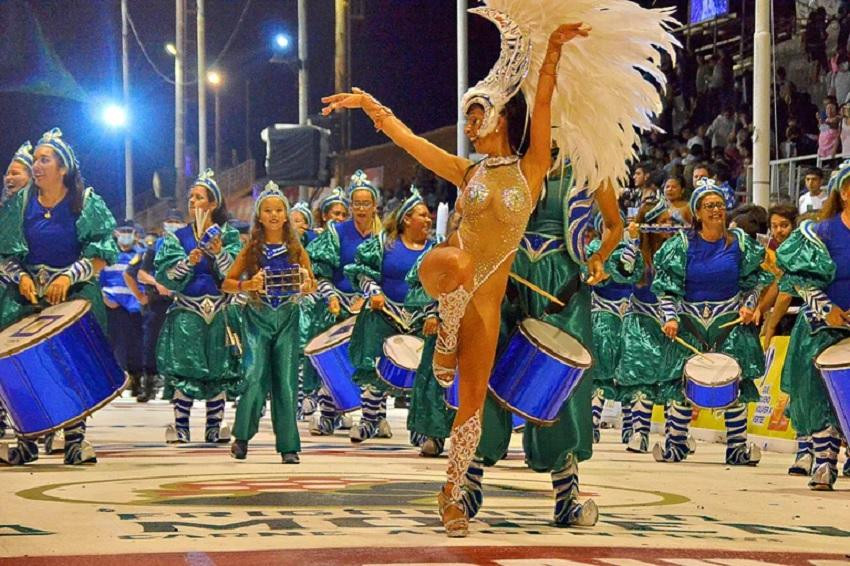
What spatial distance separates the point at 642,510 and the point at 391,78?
84.5ft

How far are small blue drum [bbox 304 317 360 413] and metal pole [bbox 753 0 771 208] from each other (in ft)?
15.1

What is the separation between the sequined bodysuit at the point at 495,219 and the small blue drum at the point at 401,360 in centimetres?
572

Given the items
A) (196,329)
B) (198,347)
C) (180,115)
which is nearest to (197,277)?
(196,329)

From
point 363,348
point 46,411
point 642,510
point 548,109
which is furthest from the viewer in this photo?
point 363,348

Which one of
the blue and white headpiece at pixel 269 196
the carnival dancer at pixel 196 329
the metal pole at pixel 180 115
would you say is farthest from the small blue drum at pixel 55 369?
the metal pole at pixel 180 115

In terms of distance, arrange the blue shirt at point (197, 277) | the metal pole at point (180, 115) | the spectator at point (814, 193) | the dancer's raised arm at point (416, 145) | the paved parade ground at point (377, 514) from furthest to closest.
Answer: the metal pole at point (180, 115)
the spectator at point (814, 193)
the blue shirt at point (197, 277)
the dancer's raised arm at point (416, 145)
the paved parade ground at point (377, 514)

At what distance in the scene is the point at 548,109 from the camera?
256 inches

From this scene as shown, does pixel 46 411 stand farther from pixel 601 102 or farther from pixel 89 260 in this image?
pixel 601 102

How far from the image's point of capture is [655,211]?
499 inches

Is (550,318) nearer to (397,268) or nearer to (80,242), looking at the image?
(80,242)

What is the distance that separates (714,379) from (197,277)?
166 inches

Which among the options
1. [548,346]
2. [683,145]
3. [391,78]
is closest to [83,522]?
[548,346]

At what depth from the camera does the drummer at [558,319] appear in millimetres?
6809

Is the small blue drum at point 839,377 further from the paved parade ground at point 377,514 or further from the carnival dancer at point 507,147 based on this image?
the carnival dancer at point 507,147
